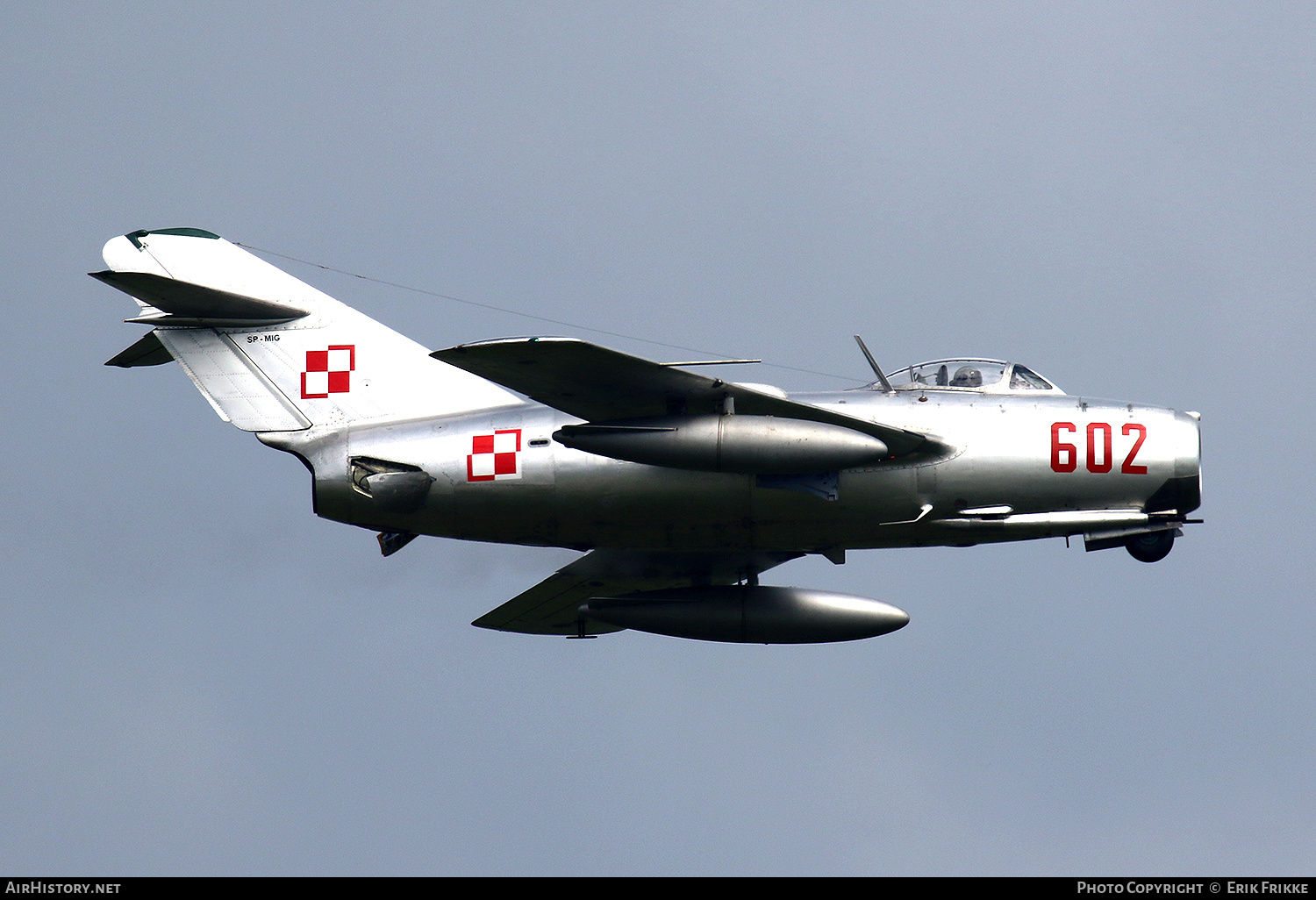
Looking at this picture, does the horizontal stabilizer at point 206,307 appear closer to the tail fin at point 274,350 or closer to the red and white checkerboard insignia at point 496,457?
the tail fin at point 274,350

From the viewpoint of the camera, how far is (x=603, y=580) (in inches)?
877

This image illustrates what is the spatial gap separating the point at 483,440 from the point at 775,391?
377cm

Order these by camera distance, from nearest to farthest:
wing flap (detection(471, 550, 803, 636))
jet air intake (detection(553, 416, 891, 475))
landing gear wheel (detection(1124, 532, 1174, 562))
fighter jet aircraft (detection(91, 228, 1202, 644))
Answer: jet air intake (detection(553, 416, 891, 475)) < fighter jet aircraft (detection(91, 228, 1202, 644)) < landing gear wheel (detection(1124, 532, 1174, 562)) < wing flap (detection(471, 550, 803, 636))

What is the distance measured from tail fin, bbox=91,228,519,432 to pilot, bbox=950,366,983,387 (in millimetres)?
5828

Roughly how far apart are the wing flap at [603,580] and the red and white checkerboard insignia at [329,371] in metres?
4.25

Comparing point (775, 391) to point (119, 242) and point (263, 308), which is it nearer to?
point (263, 308)

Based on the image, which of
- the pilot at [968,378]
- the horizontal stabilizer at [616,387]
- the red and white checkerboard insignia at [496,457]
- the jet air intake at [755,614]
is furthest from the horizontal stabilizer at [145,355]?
the pilot at [968,378]

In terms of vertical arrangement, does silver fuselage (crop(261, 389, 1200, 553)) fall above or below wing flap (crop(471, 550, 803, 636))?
above

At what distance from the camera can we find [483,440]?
1955cm

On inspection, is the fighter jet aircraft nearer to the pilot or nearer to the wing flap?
the pilot

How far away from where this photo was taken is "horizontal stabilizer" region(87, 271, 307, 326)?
Answer: 20.5 metres

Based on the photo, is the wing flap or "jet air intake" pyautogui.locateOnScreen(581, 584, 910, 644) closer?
"jet air intake" pyautogui.locateOnScreen(581, 584, 910, 644)

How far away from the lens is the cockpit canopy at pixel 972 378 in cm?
1961

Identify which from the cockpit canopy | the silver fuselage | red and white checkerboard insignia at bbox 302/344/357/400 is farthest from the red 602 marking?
red and white checkerboard insignia at bbox 302/344/357/400
